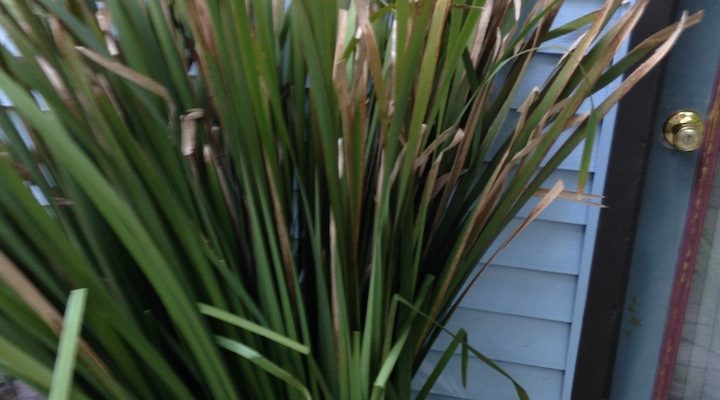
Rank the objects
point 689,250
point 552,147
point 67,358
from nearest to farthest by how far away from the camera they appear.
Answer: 1. point 67,358
2. point 552,147
3. point 689,250

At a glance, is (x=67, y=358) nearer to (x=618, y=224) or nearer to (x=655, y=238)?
(x=618, y=224)

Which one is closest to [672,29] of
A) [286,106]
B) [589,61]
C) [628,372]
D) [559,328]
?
[589,61]

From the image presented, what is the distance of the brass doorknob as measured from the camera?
1110 millimetres

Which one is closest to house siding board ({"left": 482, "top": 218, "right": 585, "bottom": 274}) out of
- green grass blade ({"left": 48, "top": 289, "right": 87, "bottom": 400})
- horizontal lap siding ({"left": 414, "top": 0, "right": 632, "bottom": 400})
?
horizontal lap siding ({"left": 414, "top": 0, "right": 632, "bottom": 400})

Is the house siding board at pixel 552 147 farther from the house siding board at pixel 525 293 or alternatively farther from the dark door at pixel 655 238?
the house siding board at pixel 525 293

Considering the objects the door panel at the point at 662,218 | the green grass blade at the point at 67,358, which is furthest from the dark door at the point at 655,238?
the green grass blade at the point at 67,358

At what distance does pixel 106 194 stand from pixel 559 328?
99 cm

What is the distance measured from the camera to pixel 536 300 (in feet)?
3.92

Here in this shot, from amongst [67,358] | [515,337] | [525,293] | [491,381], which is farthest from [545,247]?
[67,358]

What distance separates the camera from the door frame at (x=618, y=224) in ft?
3.53

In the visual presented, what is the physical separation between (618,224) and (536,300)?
0.73 feet

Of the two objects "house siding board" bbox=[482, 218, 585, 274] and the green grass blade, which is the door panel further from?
the green grass blade

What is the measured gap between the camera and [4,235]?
551 mm

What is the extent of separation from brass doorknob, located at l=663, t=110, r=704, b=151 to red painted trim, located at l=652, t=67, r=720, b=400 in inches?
0.9
